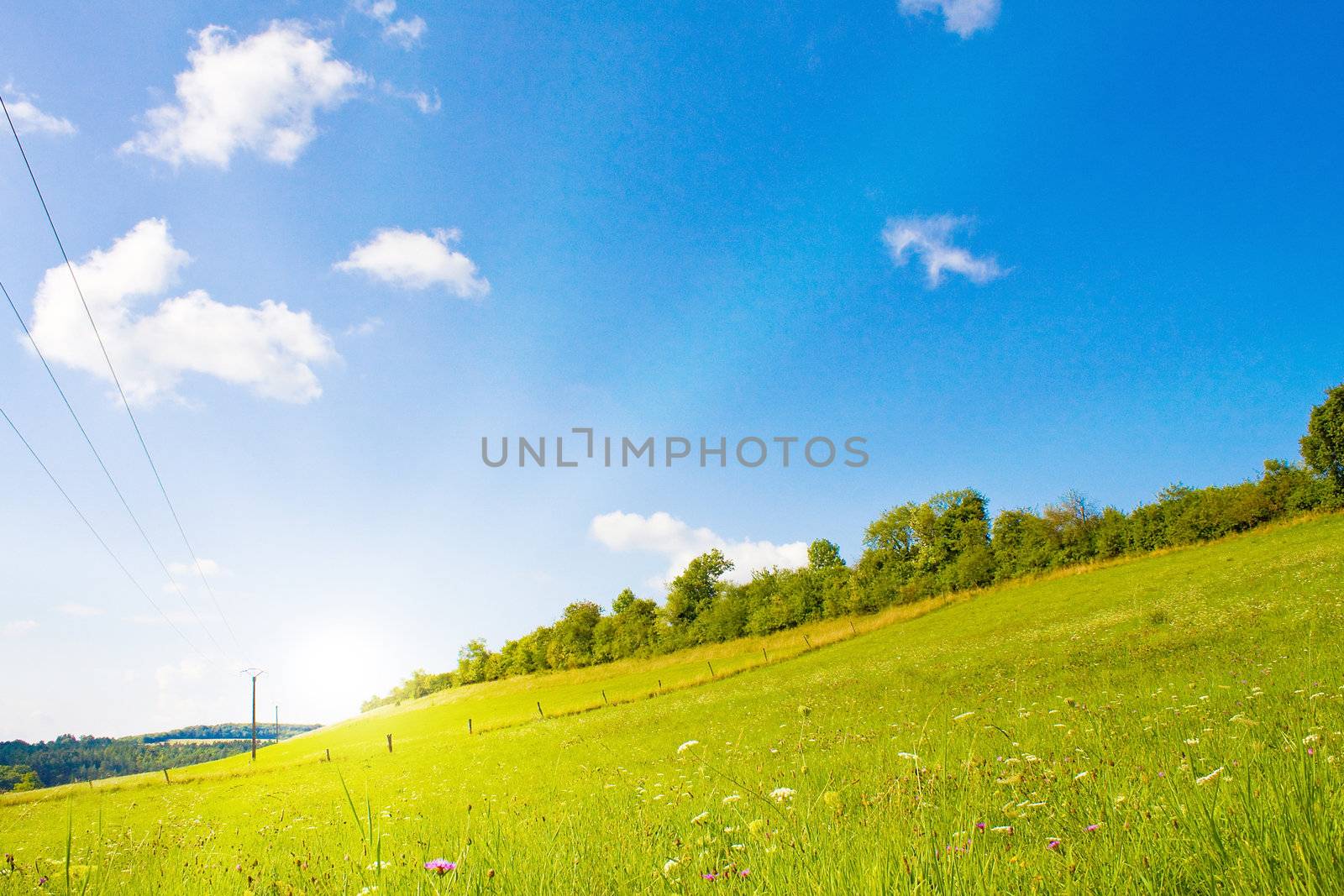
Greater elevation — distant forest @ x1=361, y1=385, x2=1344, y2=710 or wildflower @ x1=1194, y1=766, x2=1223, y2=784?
wildflower @ x1=1194, y1=766, x2=1223, y2=784

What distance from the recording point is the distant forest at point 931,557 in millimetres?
50469

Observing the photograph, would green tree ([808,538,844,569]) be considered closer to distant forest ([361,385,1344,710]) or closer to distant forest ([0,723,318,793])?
distant forest ([361,385,1344,710])

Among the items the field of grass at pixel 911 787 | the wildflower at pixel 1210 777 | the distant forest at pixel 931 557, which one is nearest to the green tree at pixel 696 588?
the distant forest at pixel 931 557

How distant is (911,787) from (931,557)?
83.8 meters

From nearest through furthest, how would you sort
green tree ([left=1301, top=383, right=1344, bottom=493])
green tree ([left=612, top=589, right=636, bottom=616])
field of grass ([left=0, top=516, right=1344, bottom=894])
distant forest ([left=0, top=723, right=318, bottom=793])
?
1. field of grass ([left=0, top=516, right=1344, bottom=894])
2. green tree ([left=1301, top=383, right=1344, bottom=493])
3. distant forest ([left=0, top=723, right=318, bottom=793])
4. green tree ([left=612, top=589, right=636, bottom=616])

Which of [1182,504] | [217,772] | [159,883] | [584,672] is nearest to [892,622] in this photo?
[1182,504]

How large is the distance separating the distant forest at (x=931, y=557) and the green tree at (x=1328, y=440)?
0.09 m

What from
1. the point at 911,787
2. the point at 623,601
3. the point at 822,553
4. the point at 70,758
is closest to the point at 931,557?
the point at 822,553

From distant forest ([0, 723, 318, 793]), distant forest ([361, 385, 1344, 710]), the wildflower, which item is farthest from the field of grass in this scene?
distant forest ([0, 723, 318, 793])

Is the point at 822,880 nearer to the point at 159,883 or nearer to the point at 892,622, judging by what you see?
the point at 159,883

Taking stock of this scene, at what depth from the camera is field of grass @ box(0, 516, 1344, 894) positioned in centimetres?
242

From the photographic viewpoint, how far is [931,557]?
267 ft

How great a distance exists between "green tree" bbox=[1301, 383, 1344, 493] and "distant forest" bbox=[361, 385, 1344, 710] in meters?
0.09

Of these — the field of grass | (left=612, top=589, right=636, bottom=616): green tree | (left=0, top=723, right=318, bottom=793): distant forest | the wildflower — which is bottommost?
(left=0, top=723, right=318, bottom=793): distant forest
